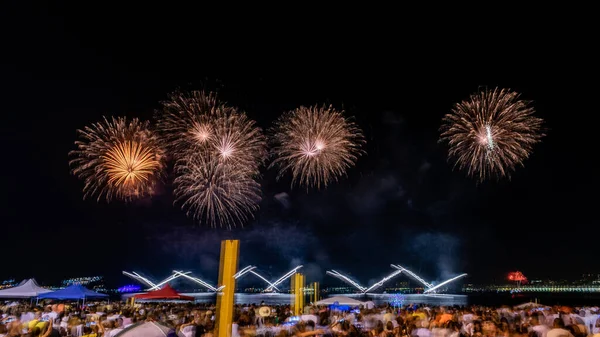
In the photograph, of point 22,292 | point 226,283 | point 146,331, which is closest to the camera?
point 146,331

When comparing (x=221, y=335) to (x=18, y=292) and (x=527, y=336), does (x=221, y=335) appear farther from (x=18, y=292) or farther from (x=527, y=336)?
(x=18, y=292)

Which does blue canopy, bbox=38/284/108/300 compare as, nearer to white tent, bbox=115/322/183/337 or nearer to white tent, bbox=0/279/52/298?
white tent, bbox=0/279/52/298

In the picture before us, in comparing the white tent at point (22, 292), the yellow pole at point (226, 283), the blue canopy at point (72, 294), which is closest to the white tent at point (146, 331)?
the yellow pole at point (226, 283)

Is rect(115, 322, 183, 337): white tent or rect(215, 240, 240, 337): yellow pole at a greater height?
rect(215, 240, 240, 337): yellow pole

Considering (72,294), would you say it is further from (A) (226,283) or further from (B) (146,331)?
(B) (146,331)

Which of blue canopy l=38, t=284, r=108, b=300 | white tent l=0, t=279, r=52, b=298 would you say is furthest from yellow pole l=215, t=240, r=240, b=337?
white tent l=0, t=279, r=52, b=298

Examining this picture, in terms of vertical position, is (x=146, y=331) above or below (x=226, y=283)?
below

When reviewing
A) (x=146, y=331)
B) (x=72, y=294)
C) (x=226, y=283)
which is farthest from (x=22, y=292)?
(x=146, y=331)

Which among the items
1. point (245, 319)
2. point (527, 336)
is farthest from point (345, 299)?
point (527, 336)
